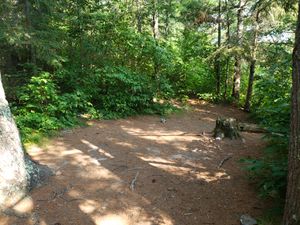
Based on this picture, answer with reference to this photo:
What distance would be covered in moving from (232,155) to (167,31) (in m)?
15.9

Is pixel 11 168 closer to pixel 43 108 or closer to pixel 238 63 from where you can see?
pixel 43 108

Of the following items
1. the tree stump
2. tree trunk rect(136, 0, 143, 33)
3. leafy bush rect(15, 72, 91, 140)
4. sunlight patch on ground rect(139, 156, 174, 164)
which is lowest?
sunlight patch on ground rect(139, 156, 174, 164)

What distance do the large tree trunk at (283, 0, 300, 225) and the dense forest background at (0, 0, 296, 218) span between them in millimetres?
795

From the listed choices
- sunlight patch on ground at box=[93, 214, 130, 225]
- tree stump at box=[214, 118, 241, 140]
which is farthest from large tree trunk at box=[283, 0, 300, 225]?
tree stump at box=[214, 118, 241, 140]

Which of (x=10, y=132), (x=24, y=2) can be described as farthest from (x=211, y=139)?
(x=24, y=2)

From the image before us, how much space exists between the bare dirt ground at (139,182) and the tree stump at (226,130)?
26 cm

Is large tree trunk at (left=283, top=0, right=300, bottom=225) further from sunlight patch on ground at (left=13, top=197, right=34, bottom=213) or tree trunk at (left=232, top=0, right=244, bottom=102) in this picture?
tree trunk at (left=232, top=0, right=244, bottom=102)

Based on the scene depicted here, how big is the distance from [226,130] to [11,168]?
582 cm

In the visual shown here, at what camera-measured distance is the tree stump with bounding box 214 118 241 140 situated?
8.50 metres

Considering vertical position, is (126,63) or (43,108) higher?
(126,63)

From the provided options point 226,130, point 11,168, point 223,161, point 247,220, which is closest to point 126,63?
point 226,130

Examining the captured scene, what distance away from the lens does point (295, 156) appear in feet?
11.7

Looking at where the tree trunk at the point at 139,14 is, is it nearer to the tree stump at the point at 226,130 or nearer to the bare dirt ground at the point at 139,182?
the bare dirt ground at the point at 139,182

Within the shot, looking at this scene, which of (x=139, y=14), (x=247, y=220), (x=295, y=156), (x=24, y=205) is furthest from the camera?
(x=139, y=14)
